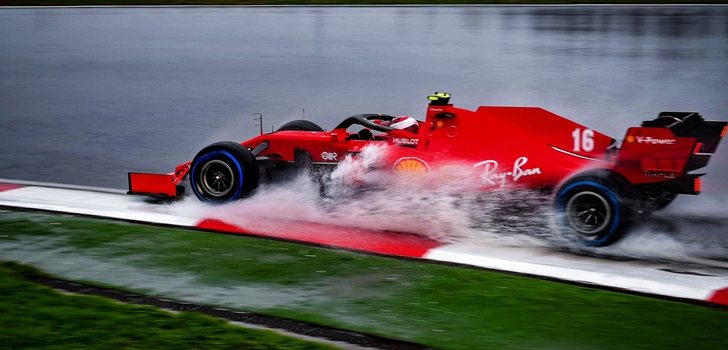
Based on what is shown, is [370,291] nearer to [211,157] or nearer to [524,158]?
[524,158]

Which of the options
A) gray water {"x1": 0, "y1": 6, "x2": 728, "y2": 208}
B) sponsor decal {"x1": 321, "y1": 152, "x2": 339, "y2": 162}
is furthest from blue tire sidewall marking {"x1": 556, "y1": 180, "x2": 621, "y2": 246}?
sponsor decal {"x1": 321, "y1": 152, "x2": 339, "y2": 162}

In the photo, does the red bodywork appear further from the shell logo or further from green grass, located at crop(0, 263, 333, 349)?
green grass, located at crop(0, 263, 333, 349)

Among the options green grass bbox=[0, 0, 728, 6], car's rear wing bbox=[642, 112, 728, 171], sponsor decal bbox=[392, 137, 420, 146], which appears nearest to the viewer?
car's rear wing bbox=[642, 112, 728, 171]

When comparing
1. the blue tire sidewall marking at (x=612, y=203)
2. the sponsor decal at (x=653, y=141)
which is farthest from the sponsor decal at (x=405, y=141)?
the sponsor decal at (x=653, y=141)

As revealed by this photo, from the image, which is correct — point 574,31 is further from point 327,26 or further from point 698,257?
point 698,257

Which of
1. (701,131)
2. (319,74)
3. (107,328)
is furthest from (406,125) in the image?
(319,74)

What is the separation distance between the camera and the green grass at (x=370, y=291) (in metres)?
5.43

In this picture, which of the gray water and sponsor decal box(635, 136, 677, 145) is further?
the gray water

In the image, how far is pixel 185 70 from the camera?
1866 centimetres

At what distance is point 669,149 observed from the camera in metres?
7.14

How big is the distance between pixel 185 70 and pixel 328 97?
5.11 meters

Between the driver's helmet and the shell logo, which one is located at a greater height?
the driver's helmet

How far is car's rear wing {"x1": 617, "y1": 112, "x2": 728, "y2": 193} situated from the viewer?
7.12m

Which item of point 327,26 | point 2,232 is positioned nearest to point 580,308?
point 2,232
